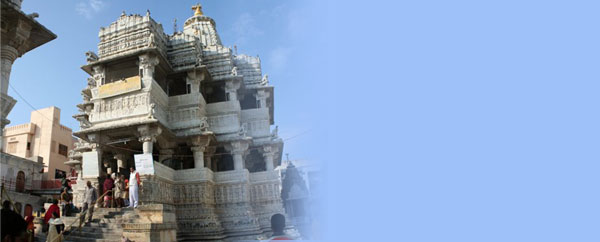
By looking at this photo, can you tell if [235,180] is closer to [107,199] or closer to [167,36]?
[107,199]

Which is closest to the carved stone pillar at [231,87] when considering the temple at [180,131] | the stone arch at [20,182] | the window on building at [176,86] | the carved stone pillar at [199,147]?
the temple at [180,131]

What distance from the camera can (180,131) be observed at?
17.5m

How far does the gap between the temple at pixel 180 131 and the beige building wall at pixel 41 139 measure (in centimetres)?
1255

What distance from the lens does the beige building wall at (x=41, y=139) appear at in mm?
30031

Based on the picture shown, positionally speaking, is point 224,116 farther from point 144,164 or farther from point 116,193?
point 116,193

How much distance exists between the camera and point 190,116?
17.7 meters

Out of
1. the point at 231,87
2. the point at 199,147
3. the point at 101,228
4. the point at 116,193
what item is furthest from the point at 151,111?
the point at 101,228

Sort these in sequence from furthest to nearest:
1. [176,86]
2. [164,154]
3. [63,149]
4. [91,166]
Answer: [63,149], [176,86], [164,154], [91,166]

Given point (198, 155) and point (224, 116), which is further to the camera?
point (224, 116)

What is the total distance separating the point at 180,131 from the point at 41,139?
20487 millimetres

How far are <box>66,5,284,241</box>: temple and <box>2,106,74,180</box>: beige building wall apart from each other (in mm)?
12550

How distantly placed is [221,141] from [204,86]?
382 centimetres

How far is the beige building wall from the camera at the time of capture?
98.5 ft

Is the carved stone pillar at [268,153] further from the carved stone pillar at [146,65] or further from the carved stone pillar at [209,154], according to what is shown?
the carved stone pillar at [146,65]
